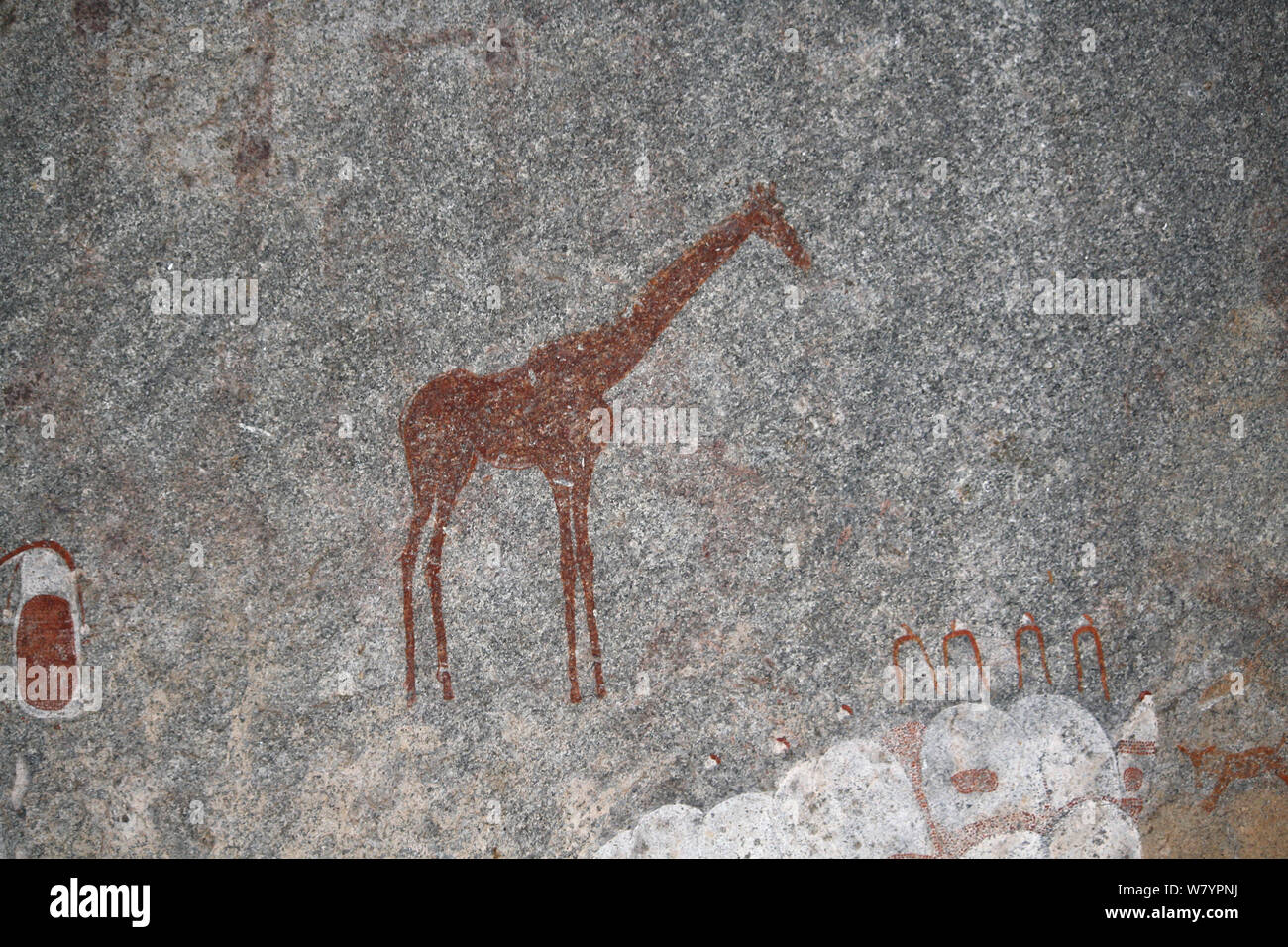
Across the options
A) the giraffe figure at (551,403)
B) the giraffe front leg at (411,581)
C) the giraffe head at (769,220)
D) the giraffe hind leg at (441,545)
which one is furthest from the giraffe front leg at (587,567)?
the giraffe head at (769,220)

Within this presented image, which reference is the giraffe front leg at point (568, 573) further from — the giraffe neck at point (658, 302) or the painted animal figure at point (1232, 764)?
the painted animal figure at point (1232, 764)

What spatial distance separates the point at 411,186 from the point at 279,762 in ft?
6.80

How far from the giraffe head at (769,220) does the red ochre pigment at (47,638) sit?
2.73 metres

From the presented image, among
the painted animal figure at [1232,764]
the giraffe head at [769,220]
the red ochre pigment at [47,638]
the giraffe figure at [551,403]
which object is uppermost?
the giraffe head at [769,220]

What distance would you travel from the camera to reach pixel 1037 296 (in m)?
2.85

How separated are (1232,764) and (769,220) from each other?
2.66 metres

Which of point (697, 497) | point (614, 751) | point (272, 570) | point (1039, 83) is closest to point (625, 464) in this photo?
point (697, 497)

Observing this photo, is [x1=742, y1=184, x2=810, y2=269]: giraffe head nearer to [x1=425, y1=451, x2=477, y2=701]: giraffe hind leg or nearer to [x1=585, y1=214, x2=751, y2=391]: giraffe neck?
[x1=585, y1=214, x2=751, y2=391]: giraffe neck

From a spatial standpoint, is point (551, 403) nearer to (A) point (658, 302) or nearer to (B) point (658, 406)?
(B) point (658, 406)

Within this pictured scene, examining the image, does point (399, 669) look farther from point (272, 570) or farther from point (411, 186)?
point (411, 186)

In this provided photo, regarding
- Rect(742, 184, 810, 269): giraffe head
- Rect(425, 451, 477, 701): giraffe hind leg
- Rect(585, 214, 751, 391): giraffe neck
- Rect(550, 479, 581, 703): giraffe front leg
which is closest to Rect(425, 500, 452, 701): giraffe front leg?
Rect(425, 451, 477, 701): giraffe hind leg

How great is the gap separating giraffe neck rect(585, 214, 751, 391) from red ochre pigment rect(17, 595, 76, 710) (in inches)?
79.1

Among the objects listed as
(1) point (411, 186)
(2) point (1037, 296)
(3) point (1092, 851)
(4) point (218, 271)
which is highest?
(1) point (411, 186)

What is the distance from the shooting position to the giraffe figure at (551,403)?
277cm
